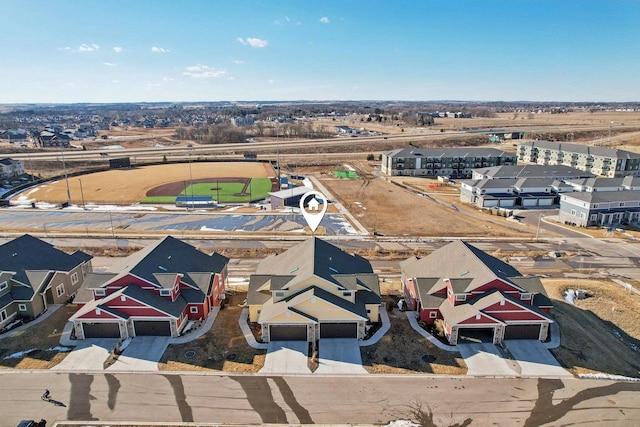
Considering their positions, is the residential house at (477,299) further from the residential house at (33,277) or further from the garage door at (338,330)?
the residential house at (33,277)

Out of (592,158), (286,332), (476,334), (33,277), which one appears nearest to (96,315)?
(33,277)

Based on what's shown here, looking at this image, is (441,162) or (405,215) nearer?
(405,215)

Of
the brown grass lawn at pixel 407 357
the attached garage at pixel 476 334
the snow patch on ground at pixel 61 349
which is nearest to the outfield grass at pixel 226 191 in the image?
the snow patch on ground at pixel 61 349

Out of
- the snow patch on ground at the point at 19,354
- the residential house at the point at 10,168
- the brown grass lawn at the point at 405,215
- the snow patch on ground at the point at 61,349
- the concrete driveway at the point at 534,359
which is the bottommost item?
the concrete driveway at the point at 534,359

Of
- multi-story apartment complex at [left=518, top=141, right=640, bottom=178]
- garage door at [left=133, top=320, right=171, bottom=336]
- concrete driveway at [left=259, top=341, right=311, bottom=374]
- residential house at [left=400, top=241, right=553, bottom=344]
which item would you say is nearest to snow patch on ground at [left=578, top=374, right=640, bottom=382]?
residential house at [left=400, top=241, right=553, bottom=344]

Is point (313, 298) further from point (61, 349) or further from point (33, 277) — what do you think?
point (33, 277)

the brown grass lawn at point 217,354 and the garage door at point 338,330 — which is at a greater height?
the garage door at point 338,330

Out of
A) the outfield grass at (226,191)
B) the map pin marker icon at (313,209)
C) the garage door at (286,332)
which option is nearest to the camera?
the garage door at (286,332)
